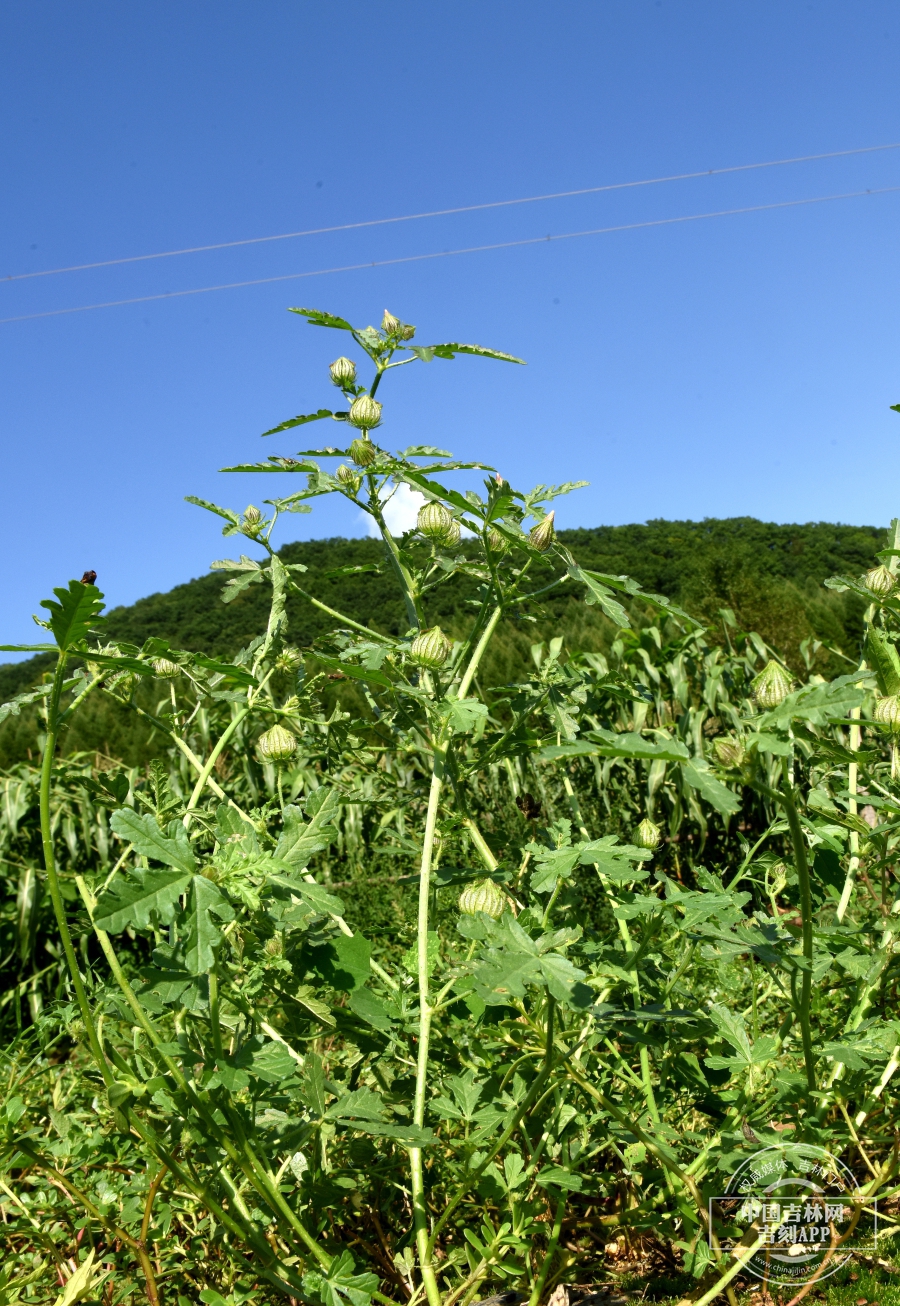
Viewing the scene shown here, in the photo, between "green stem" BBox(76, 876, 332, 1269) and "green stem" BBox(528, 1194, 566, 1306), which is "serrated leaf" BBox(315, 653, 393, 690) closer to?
"green stem" BBox(76, 876, 332, 1269)

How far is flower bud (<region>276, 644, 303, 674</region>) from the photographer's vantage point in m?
1.47

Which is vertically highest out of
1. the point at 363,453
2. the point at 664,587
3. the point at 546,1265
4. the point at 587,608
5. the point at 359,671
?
the point at 664,587

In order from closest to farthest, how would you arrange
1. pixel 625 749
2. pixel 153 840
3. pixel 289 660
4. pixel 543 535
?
pixel 625 749
pixel 153 840
pixel 543 535
pixel 289 660

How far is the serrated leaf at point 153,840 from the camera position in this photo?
2.81 ft

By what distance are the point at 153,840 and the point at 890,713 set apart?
38.0 inches

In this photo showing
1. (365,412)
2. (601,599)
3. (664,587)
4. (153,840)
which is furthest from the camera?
(664,587)

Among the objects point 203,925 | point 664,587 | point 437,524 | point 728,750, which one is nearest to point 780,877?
point 728,750

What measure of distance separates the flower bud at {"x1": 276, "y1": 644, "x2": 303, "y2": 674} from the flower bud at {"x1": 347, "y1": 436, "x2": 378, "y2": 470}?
330 mm

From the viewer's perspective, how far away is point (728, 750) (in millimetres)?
907

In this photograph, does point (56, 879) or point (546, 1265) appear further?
point (546, 1265)

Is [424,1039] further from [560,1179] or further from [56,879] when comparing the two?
[56,879]

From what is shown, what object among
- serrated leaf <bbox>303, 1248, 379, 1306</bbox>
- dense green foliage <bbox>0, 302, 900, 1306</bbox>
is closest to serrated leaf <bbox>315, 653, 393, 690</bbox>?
dense green foliage <bbox>0, 302, 900, 1306</bbox>

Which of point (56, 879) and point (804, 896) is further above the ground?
point (56, 879)

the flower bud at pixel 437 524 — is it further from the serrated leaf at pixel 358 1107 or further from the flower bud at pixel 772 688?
the serrated leaf at pixel 358 1107
